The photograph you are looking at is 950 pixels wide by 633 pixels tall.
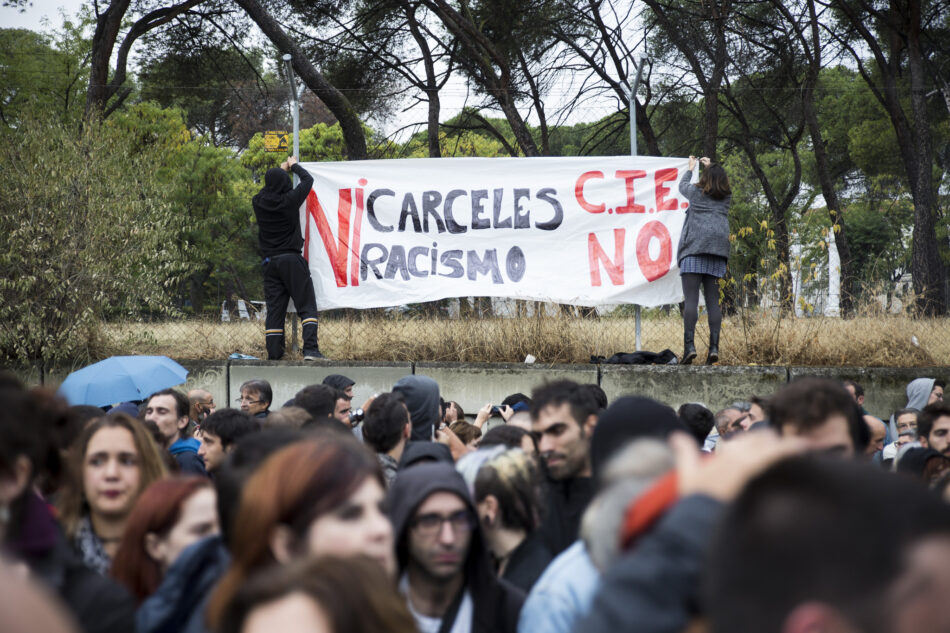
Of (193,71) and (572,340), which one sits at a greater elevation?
(193,71)

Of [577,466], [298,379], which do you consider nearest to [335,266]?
[298,379]

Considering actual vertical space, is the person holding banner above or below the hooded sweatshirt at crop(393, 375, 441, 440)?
above

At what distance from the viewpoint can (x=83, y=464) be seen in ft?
11.0

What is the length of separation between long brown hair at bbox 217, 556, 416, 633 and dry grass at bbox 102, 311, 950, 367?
24.8 feet

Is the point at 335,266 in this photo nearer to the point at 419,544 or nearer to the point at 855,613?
the point at 419,544

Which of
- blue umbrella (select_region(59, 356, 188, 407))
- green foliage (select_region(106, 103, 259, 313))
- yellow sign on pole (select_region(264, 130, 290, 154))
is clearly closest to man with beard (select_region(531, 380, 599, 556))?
blue umbrella (select_region(59, 356, 188, 407))

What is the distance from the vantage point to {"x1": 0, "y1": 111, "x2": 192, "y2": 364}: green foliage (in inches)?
369

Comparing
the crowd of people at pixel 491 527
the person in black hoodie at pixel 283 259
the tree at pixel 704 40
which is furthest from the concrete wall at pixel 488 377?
the tree at pixel 704 40

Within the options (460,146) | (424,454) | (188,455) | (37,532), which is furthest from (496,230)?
(460,146)

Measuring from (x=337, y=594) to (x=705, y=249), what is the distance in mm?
7518

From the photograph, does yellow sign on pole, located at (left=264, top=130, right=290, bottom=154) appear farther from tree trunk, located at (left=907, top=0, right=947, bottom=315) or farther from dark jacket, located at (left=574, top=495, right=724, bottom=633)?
dark jacket, located at (left=574, top=495, right=724, bottom=633)

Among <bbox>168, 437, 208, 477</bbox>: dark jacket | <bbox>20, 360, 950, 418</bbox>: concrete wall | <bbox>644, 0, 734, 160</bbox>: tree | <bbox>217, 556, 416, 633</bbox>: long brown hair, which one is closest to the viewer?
<bbox>217, 556, 416, 633</bbox>: long brown hair

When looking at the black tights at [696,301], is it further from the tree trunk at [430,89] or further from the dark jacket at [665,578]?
the tree trunk at [430,89]

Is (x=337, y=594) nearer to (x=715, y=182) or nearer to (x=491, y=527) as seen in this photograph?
(x=491, y=527)
